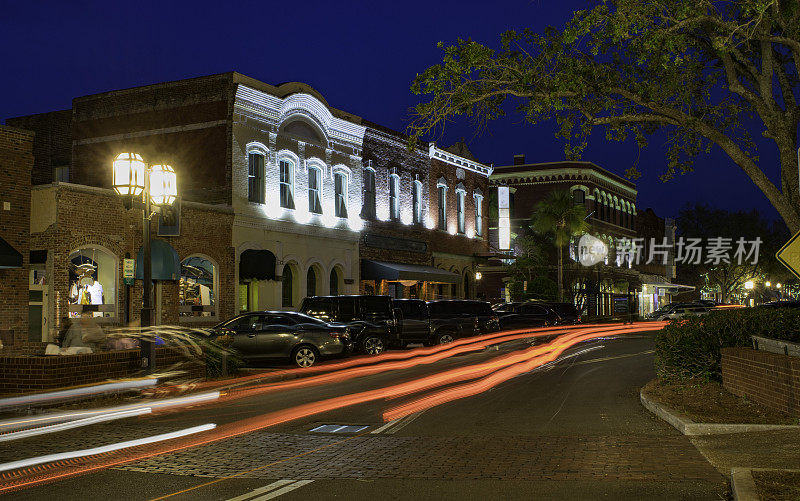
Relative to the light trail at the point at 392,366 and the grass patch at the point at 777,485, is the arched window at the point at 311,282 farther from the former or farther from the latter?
the grass patch at the point at 777,485

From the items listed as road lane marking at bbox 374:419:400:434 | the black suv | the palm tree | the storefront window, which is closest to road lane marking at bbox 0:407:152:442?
road lane marking at bbox 374:419:400:434

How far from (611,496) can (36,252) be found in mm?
20233

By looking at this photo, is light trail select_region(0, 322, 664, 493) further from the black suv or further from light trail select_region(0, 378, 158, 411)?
the black suv

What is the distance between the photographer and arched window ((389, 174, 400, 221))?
135ft

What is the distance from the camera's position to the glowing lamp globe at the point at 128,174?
16.7 meters

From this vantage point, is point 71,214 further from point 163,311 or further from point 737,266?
point 737,266

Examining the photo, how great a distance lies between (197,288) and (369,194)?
12.5 m

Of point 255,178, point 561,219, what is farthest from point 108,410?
point 561,219

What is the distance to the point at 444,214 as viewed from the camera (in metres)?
46.0

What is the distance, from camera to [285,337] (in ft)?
71.5

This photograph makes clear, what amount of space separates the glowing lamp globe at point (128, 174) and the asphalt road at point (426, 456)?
506cm

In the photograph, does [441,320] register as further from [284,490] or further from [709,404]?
[284,490]

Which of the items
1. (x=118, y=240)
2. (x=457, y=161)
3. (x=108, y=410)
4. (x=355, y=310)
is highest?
(x=457, y=161)

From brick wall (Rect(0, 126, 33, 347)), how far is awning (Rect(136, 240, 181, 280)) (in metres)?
3.34
